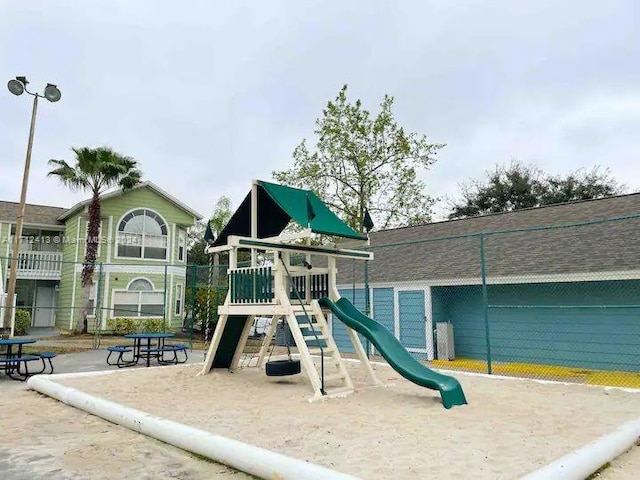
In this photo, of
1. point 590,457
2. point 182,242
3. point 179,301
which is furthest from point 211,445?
point 182,242

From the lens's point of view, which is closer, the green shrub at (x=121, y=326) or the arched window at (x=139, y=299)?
the green shrub at (x=121, y=326)

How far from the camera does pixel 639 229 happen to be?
1059cm

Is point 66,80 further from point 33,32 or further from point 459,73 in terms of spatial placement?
point 459,73

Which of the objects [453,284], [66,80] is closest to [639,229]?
[453,284]

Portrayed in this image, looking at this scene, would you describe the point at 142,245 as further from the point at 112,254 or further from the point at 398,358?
the point at 398,358

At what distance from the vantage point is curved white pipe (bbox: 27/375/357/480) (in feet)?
10.8

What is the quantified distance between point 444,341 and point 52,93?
15.5 meters

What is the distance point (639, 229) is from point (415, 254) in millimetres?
6017

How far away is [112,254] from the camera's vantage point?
70.1ft

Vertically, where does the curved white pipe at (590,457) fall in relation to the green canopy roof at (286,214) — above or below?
below

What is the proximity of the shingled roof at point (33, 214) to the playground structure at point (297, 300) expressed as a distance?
18268 mm

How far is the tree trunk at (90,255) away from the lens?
64.6 feet

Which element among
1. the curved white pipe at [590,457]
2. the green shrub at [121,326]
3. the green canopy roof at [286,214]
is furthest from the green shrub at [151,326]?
the curved white pipe at [590,457]

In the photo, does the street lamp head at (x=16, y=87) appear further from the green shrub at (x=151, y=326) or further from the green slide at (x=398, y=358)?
the green slide at (x=398, y=358)
